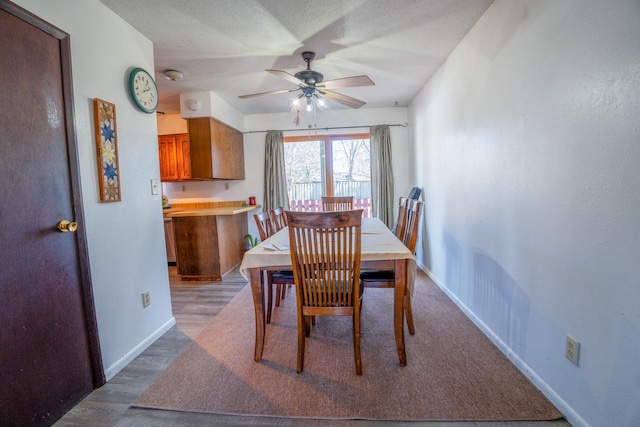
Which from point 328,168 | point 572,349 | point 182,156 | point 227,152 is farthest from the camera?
point 328,168

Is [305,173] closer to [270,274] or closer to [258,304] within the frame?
[270,274]

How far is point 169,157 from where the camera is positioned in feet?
14.0

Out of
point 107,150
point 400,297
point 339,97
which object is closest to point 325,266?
point 400,297

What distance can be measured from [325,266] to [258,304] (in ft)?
1.81

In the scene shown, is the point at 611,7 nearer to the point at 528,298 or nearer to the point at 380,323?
the point at 528,298

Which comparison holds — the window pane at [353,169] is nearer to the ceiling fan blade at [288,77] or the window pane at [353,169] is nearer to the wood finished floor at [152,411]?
the ceiling fan blade at [288,77]

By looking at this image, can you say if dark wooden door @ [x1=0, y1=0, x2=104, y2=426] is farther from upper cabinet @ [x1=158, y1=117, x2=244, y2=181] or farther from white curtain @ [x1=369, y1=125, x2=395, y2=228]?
white curtain @ [x1=369, y1=125, x2=395, y2=228]

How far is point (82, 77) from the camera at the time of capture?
1660 mm

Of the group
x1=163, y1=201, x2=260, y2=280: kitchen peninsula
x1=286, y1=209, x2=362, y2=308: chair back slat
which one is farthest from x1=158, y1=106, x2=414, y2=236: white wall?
x1=286, y1=209, x2=362, y2=308: chair back slat

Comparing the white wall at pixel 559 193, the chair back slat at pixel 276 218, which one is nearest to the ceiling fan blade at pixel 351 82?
the white wall at pixel 559 193

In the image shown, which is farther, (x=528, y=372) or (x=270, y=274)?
(x=270, y=274)

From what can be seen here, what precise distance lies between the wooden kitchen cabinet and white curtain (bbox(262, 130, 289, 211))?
1.19 meters

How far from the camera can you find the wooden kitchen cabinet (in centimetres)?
423

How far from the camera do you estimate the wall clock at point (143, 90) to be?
2.03m
